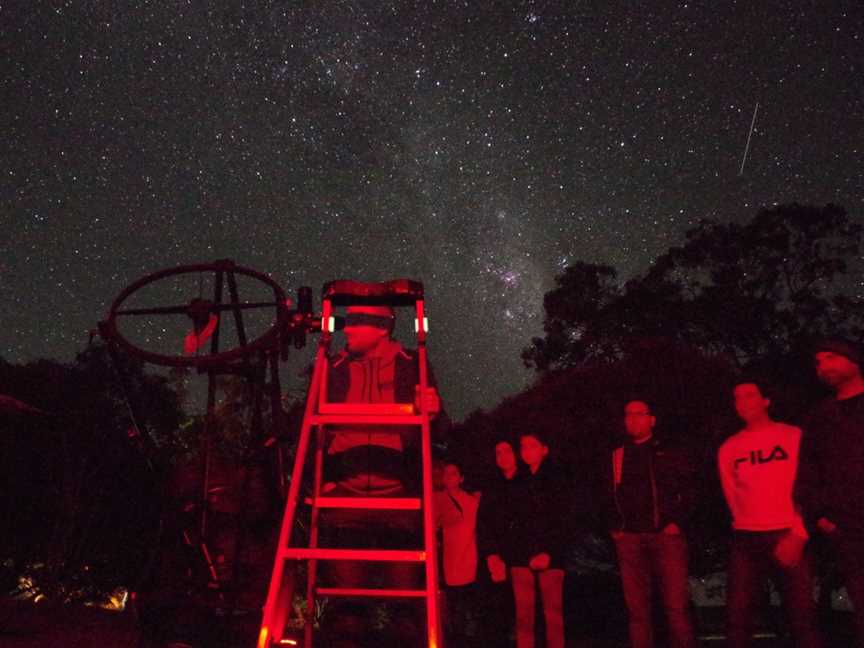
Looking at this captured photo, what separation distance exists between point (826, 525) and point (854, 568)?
0.25 metres

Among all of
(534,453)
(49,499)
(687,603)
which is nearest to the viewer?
(687,603)

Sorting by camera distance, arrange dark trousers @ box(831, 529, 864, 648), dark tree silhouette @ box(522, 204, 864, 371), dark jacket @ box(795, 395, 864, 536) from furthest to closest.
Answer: dark tree silhouette @ box(522, 204, 864, 371) → dark jacket @ box(795, 395, 864, 536) → dark trousers @ box(831, 529, 864, 648)

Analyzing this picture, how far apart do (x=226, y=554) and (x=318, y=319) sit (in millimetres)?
1293

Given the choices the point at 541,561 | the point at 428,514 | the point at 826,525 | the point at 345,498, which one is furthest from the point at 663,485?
the point at 345,498

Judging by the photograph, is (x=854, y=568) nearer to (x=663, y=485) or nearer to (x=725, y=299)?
(x=663, y=485)

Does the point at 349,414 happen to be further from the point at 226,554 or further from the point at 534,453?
the point at 534,453

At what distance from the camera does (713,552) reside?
17.6m

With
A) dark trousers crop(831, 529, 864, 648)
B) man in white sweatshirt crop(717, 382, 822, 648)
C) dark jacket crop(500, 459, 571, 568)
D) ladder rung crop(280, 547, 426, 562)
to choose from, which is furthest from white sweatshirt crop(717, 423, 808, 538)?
ladder rung crop(280, 547, 426, 562)

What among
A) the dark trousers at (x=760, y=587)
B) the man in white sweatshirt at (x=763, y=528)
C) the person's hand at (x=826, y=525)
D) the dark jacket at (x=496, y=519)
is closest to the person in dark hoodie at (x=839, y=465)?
the person's hand at (x=826, y=525)

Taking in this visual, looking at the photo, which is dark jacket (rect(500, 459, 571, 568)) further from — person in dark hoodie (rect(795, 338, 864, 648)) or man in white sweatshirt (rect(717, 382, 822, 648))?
person in dark hoodie (rect(795, 338, 864, 648))

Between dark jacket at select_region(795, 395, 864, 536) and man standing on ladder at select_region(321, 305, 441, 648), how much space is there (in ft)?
7.37

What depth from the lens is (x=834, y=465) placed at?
13.3ft

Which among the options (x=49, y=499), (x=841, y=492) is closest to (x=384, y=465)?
(x=841, y=492)

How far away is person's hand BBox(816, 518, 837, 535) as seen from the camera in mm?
3947
